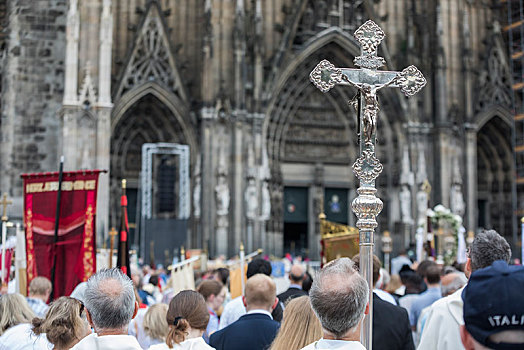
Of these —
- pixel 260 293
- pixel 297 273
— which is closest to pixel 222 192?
pixel 297 273

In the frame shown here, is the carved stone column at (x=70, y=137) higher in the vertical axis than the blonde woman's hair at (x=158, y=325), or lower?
higher

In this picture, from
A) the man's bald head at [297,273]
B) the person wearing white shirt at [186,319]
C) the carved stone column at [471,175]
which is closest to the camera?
the person wearing white shirt at [186,319]

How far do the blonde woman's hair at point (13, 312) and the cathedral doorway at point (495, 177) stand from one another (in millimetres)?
26593

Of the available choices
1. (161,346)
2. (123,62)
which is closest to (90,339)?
(161,346)

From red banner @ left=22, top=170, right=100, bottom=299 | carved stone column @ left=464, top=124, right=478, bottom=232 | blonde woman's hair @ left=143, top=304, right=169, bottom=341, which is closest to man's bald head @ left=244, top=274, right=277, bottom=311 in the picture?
blonde woman's hair @ left=143, top=304, right=169, bottom=341

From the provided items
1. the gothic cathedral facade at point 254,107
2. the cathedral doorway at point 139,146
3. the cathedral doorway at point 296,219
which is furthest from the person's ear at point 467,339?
the cathedral doorway at point 296,219

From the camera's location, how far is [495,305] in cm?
254

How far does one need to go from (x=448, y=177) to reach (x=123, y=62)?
11.8 meters

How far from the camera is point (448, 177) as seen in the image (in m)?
27.8

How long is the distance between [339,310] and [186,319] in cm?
148

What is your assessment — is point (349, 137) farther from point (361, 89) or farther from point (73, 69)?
point (361, 89)

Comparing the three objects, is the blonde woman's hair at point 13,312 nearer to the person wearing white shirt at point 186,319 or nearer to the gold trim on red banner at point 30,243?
the person wearing white shirt at point 186,319

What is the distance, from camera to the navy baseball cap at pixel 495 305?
2527mm

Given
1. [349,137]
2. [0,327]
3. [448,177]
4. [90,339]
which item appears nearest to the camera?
[90,339]
